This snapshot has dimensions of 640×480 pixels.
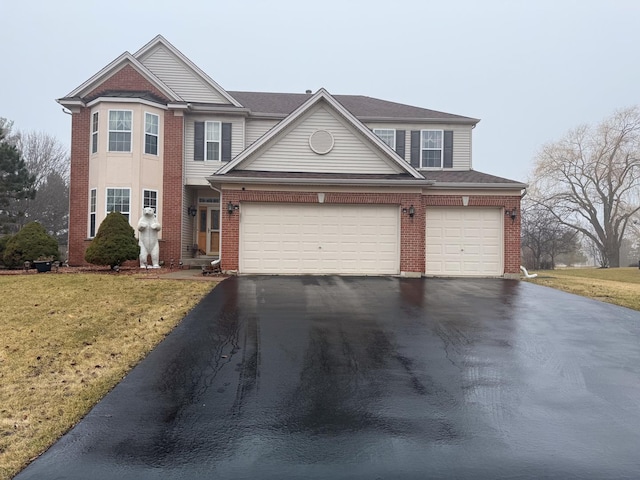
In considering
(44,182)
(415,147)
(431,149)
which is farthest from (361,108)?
(44,182)

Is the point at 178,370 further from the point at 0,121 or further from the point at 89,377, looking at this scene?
the point at 0,121

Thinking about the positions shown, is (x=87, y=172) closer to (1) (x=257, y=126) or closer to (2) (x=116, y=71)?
(2) (x=116, y=71)

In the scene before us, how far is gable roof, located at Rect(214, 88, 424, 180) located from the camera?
14430mm

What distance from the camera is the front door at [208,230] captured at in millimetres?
19562

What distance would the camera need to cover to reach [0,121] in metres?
33.5

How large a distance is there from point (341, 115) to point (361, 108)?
6311mm

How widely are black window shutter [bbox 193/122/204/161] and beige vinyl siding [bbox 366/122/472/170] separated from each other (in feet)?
23.2

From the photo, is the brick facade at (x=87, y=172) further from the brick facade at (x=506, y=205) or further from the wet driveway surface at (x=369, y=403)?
the wet driveway surface at (x=369, y=403)

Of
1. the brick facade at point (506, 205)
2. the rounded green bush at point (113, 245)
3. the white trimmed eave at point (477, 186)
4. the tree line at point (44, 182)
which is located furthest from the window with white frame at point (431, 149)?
the tree line at point (44, 182)

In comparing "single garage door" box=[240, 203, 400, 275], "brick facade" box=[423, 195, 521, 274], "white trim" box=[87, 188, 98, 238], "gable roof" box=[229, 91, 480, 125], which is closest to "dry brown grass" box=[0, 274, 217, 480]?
"single garage door" box=[240, 203, 400, 275]

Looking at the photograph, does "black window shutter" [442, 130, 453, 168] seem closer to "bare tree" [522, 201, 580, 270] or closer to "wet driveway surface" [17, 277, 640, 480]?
"wet driveway surface" [17, 277, 640, 480]

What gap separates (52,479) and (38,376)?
8.01 feet

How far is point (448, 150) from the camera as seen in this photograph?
63.1 ft

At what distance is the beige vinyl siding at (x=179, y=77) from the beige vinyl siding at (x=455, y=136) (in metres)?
6.98
